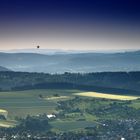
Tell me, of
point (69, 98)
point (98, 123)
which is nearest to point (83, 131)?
point (98, 123)

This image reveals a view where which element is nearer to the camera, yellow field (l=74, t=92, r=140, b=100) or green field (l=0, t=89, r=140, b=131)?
green field (l=0, t=89, r=140, b=131)

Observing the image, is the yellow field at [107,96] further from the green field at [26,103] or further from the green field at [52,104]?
the green field at [26,103]

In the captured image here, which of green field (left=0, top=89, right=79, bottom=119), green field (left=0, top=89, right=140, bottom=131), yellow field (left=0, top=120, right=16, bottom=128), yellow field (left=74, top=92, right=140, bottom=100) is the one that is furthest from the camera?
yellow field (left=74, top=92, right=140, bottom=100)

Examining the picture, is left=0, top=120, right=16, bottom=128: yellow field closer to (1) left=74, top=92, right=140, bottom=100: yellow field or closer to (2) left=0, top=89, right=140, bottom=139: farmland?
(2) left=0, top=89, right=140, bottom=139: farmland

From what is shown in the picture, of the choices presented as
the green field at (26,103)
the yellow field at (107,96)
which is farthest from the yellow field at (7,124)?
the yellow field at (107,96)

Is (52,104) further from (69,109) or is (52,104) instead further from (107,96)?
(107,96)

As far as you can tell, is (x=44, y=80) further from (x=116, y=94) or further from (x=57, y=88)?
(x=116, y=94)

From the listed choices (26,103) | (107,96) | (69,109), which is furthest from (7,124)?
(107,96)

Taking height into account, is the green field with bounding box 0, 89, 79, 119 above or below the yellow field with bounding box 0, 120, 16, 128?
above

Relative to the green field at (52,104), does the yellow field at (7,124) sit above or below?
below

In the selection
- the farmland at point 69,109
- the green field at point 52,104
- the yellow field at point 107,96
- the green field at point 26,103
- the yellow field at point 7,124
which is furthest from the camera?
the yellow field at point 107,96

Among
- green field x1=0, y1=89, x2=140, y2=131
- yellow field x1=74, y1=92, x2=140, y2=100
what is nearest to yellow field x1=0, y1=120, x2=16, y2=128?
green field x1=0, y1=89, x2=140, y2=131
